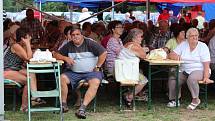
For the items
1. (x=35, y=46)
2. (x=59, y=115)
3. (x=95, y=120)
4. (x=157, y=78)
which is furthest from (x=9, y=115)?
(x=157, y=78)

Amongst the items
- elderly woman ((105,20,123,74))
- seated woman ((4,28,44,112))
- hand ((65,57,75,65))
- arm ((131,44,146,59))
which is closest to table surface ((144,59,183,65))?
arm ((131,44,146,59))

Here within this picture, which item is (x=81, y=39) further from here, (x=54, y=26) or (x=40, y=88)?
(x=54, y=26)

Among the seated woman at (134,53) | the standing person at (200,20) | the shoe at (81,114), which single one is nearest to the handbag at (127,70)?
the seated woman at (134,53)

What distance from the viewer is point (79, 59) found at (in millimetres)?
6711

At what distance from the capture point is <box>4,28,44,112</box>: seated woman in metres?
6.55

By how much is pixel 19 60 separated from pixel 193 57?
2485 millimetres

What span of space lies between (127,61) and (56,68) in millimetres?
1013

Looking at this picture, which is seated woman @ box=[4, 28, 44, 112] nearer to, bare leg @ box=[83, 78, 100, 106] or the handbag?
bare leg @ box=[83, 78, 100, 106]

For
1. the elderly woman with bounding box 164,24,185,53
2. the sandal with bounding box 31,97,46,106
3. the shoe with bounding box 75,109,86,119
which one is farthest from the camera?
the elderly woman with bounding box 164,24,185,53

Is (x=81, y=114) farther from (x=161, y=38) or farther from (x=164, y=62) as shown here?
(x=161, y=38)

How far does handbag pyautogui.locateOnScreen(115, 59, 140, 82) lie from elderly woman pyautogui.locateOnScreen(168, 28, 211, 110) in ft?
2.21

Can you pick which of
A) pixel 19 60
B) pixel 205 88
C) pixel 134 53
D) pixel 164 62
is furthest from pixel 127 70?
pixel 19 60

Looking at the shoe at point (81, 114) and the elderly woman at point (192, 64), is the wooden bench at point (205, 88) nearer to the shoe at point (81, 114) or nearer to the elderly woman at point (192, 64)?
the elderly woman at point (192, 64)

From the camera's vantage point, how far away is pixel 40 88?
24.8 ft
